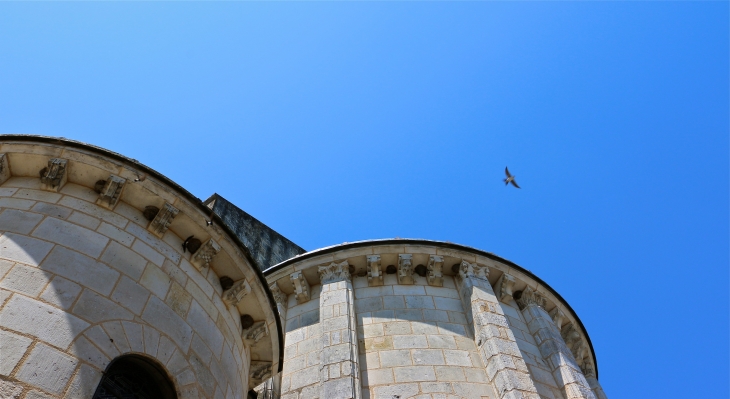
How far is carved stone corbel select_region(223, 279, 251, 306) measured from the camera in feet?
24.9

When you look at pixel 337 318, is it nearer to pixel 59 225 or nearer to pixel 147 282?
pixel 147 282

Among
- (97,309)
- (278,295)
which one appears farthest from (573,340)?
(97,309)

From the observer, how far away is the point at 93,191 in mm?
6992

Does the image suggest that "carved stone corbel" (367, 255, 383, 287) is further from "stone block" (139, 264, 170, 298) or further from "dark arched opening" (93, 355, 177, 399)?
"dark arched opening" (93, 355, 177, 399)

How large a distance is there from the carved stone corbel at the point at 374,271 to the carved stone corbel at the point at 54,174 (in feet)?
23.0

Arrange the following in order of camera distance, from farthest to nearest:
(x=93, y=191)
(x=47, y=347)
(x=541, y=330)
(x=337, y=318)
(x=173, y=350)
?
(x=541, y=330) → (x=337, y=318) → (x=93, y=191) → (x=173, y=350) → (x=47, y=347)

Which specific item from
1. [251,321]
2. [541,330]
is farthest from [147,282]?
[541,330]

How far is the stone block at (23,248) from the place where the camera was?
5512mm

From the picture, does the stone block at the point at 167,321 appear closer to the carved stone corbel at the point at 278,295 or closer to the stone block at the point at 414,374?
the stone block at the point at 414,374

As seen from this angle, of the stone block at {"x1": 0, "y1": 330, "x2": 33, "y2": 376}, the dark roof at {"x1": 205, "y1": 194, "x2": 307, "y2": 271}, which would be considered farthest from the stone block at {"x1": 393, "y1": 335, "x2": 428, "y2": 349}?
the dark roof at {"x1": 205, "y1": 194, "x2": 307, "y2": 271}

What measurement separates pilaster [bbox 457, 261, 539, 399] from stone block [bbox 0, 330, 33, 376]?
24.7 ft

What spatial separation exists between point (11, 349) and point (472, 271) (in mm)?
9778

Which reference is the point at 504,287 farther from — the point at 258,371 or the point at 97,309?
the point at 97,309

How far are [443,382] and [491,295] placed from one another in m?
2.83
